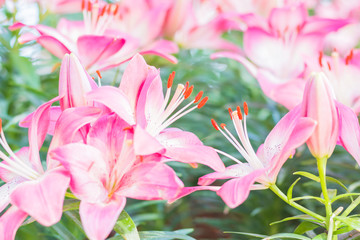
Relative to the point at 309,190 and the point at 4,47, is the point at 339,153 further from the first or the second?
the point at 4,47

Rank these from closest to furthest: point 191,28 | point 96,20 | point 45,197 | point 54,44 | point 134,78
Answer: point 45,197, point 134,78, point 54,44, point 96,20, point 191,28

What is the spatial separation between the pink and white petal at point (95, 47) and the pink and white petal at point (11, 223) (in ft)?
0.87

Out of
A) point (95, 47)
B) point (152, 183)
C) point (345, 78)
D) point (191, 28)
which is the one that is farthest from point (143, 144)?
point (191, 28)

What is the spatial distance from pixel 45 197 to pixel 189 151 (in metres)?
0.14

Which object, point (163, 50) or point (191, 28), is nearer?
point (163, 50)

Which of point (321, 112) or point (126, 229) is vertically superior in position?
point (321, 112)

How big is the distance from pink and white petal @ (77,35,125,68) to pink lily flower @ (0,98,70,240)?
7.0 inches

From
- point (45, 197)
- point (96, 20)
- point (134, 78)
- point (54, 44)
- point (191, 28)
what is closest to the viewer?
point (45, 197)

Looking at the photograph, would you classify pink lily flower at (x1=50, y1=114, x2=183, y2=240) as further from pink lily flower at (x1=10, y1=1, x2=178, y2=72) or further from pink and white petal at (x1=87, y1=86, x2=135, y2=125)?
pink lily flower at (x1=10, y1=1, x2=178, y2=72)

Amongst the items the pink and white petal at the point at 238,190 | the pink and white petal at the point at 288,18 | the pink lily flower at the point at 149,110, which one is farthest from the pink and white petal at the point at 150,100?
the pink and white petal at the point at 288,18

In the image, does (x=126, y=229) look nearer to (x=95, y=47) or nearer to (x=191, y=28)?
(x=95, y=47)

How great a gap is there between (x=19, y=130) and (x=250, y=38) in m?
0.41

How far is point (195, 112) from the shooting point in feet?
A: 2.89

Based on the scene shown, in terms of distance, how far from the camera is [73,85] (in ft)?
1.42
